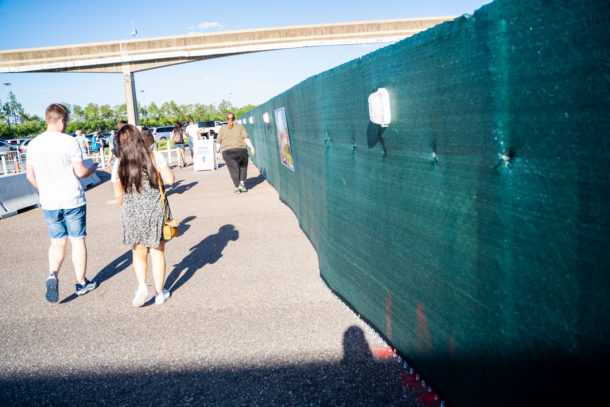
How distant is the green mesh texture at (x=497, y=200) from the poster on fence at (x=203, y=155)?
14285 millimetres

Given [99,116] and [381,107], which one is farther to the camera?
[99,116]

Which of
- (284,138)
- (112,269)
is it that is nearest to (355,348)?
(112,269)

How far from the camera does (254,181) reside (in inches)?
533

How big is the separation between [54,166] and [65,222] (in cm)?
63

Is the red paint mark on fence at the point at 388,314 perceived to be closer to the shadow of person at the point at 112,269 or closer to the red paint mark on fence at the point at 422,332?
the red paint mark on fence at the point at 422,332

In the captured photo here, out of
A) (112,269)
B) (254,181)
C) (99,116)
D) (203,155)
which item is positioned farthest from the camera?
(99,116)

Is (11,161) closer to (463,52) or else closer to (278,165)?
(278,165)

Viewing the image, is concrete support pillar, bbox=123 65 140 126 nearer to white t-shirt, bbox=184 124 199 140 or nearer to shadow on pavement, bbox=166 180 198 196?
white t-shirt, bbox=184 124 199 140

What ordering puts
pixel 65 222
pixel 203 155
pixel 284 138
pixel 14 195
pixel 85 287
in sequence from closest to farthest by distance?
1. pixel 65 222
2. pixel 85 287
3. pixel 284 138
4. pixel 14 195
5. pixel 203 155

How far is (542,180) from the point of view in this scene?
5.42 feet

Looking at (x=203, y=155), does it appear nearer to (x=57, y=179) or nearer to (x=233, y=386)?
(x=57, y=179)

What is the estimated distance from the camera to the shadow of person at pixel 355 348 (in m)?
3.17

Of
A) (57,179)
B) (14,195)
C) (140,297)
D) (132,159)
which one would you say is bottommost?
(140,297)

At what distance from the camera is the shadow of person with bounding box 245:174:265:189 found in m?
12.6
